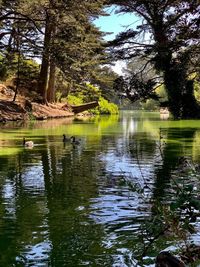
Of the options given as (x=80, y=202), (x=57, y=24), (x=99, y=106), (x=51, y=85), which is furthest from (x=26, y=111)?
(x=80, y=202)

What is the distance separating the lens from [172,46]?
37.7 feet

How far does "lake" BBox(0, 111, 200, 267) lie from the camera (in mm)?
5406

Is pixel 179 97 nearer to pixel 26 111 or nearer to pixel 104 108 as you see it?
pixel 26 111

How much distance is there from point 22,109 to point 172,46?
74.5 ft

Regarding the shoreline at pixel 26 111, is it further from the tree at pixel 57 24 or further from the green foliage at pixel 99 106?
the green foliage at pixel 99 106

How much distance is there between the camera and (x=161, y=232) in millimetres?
4121

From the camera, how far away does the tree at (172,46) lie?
34.3 ft

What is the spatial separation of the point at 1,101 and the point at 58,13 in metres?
11.2

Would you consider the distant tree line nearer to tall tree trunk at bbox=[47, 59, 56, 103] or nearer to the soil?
the soil

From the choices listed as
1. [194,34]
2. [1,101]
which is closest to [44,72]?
[1,101]

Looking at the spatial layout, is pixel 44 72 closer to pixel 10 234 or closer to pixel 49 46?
pixel 49 46

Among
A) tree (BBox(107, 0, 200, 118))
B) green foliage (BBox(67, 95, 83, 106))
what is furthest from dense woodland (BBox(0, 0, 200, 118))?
green foliage (BBox(67, 95, 83, 106))

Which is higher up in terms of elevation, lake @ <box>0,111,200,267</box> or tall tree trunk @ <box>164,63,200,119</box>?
tall tree trunk @ <box>164,63,200,119</box>

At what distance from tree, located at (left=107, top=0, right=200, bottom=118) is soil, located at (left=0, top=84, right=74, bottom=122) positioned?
35.3 feet
